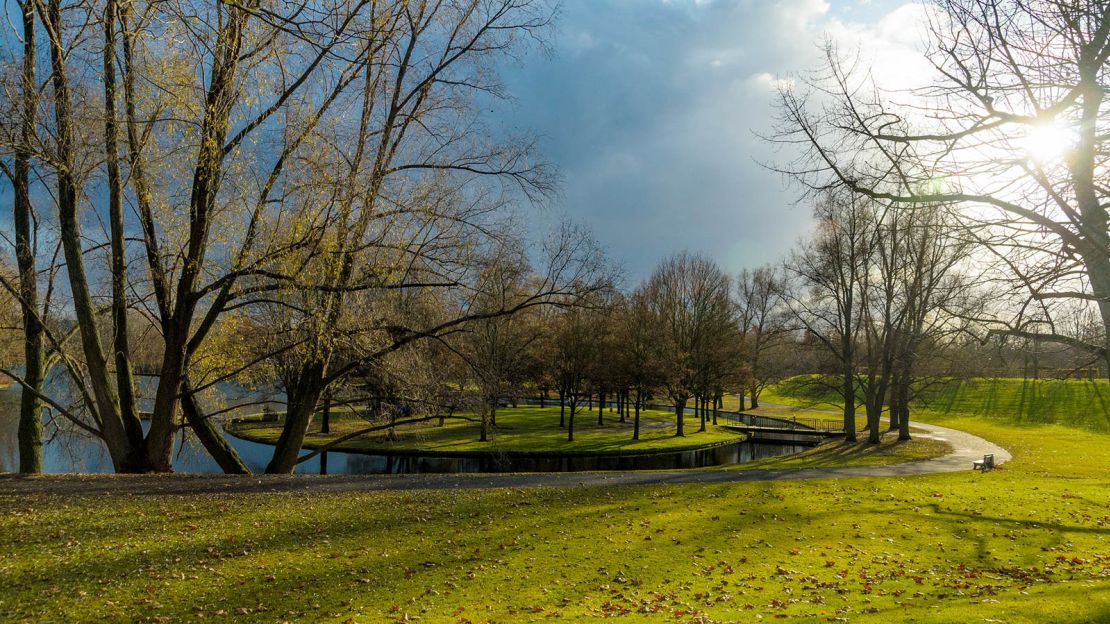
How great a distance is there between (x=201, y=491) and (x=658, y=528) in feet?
27.8

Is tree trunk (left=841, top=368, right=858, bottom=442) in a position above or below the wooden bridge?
above

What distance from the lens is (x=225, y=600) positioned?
6.65m

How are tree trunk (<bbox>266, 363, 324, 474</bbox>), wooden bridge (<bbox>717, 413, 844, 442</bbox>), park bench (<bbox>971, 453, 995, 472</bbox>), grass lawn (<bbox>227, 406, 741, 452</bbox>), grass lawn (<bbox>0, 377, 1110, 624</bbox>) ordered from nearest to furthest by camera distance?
grass lawn (<bbox>0, 377, 1110, 624</bbox>), tree trunk (<bbox>266, 363, 324, 474</bbox>), park bench (<bbox>971, 453, 995, 472</bbox>), grass lawn (<bbox>227, 406, 741, 452</bbox>), wooden bridge (<bbox>717, 413, 844, 442</bbox>)

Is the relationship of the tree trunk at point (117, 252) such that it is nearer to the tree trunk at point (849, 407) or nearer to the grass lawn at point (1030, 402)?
the tree trunk at point (849, 407)

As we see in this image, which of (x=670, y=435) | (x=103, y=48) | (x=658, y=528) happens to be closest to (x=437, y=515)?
(x=658, y=528)

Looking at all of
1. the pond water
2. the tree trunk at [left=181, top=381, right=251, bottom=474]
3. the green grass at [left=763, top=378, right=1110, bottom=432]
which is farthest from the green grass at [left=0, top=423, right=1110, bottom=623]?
the green grass at [left=763, top=378, right=1110, bottom=432]

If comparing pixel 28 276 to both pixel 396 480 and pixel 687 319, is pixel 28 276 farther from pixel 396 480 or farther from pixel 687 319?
pixel 687 319

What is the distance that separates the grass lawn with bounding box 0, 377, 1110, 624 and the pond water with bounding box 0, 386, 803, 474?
1238cm

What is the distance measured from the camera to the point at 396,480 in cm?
1520

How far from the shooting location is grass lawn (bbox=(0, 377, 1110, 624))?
6.64 metres

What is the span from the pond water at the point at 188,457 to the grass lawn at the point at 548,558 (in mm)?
12377

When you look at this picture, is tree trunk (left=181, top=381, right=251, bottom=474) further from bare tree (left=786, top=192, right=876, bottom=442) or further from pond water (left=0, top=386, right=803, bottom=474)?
bare tree (left=786, top=192, right=876, bottom=442)

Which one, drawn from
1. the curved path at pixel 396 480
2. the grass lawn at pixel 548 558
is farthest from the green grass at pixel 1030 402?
the grass lawn at pixel 548 558

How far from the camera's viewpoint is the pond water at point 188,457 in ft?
83.8
